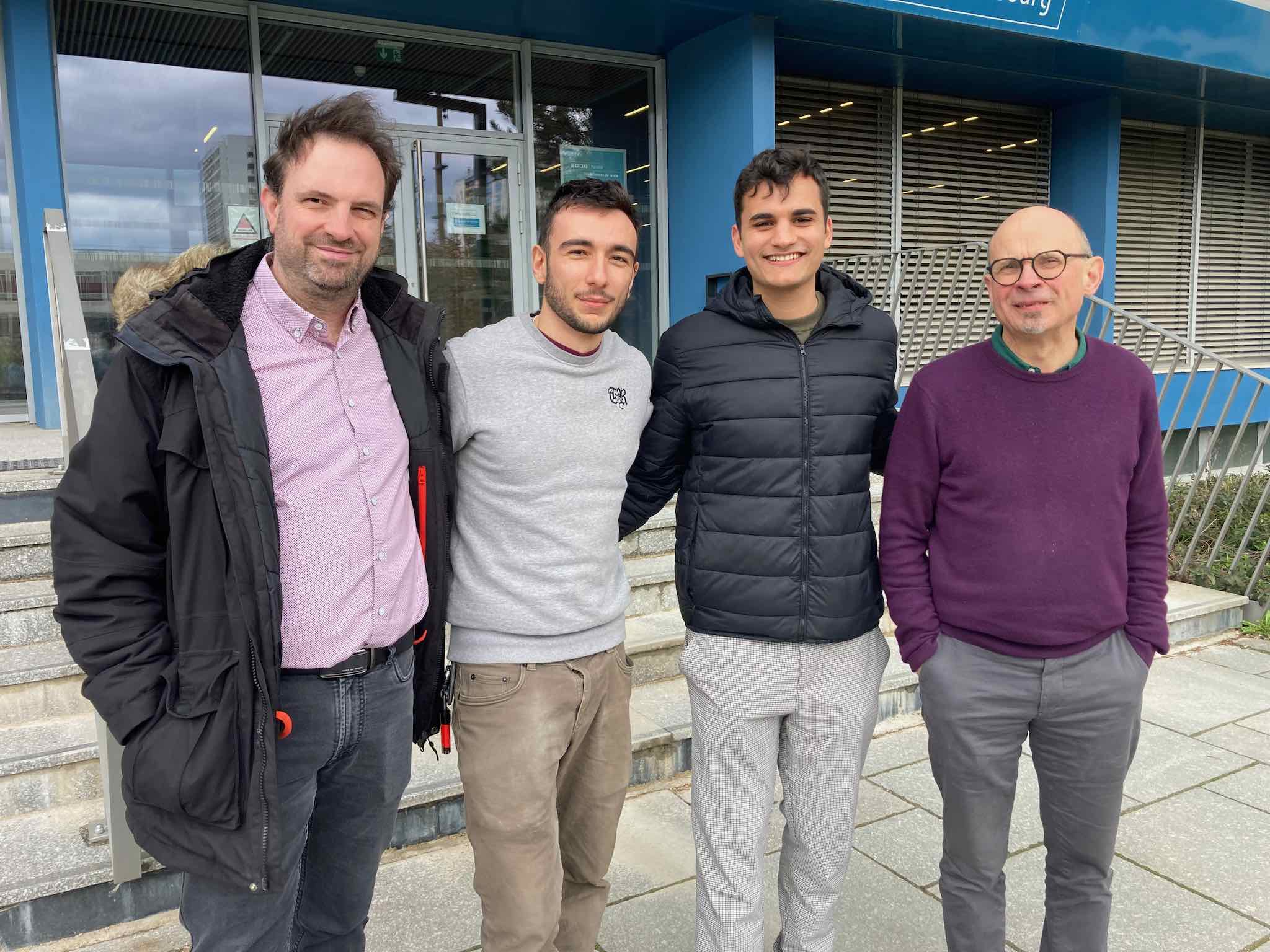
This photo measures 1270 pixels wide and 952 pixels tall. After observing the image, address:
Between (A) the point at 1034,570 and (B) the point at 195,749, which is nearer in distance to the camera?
(B) the point at 195,749

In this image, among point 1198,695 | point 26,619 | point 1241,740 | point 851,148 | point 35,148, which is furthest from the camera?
point 851,148

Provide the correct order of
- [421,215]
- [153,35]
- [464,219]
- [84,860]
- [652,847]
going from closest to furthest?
[84,860], [652,847], [153,35], [421,215], [464,219]

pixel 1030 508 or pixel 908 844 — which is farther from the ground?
pixel 1030 508

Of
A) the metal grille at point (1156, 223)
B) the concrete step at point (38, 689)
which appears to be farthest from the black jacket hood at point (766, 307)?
the metal grille at point (1156, 223)

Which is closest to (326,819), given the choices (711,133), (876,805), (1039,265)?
(1039,265)

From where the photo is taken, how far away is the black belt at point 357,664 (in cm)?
176

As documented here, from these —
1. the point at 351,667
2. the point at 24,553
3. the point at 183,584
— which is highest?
the point at 183,584

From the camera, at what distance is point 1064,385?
2068mm

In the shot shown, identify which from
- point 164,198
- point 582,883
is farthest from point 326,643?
point 164,198

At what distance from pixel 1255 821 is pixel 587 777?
262 cm

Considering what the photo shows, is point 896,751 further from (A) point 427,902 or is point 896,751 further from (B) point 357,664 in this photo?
(B) point 357,664

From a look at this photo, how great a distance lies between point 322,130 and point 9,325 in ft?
17.7

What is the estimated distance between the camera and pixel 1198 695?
15.0 ft

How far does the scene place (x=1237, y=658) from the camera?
16.9ft
